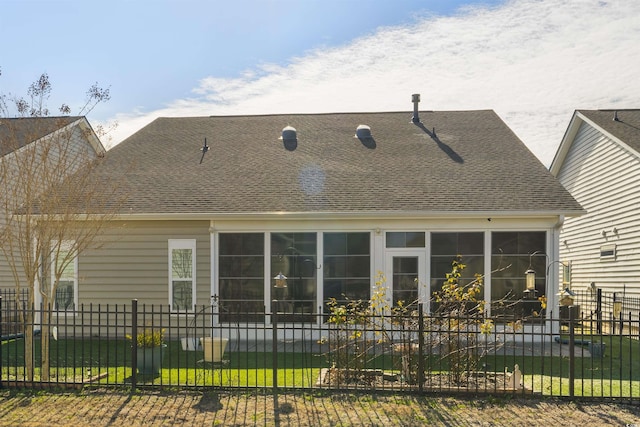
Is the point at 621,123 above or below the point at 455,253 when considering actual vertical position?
above

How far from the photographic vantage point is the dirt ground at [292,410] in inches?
294

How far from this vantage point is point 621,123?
18594 mm

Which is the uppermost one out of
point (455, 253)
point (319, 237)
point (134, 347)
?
point (319, 237)

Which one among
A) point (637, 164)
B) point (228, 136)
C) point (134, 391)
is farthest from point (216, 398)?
point (637, 164)

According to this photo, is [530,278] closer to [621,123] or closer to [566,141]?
[621,123]

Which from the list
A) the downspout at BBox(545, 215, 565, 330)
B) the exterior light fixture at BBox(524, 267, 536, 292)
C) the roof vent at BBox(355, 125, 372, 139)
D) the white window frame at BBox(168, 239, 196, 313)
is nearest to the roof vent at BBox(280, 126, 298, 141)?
the roof vent at BBox(355, 125, 372, 139)

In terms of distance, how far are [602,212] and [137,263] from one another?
1442cm

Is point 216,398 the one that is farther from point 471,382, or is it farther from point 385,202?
point 385,202

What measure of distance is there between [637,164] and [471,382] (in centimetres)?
1058

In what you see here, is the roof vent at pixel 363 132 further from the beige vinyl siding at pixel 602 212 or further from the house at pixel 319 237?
the beige vinyl siding at pixel 602 212

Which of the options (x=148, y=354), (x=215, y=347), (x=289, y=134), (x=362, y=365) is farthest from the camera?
(x=289, y=134)

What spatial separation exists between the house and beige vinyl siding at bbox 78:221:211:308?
25 mm

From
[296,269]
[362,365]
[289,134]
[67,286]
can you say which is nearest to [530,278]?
[362,365]

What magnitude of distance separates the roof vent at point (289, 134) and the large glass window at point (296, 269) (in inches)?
199
